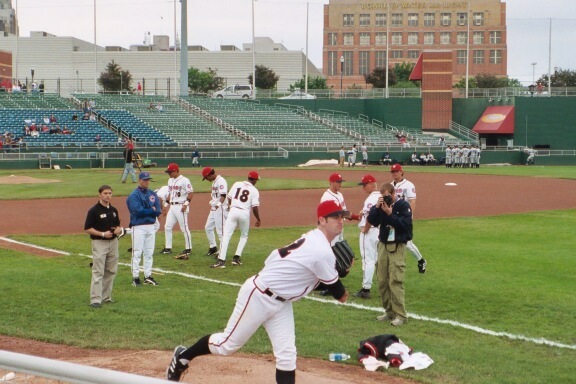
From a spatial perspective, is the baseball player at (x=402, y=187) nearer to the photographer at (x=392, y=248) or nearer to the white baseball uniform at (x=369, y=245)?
the white baseball uniform at (x=369, y=245)

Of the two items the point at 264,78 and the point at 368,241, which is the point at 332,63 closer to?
the point at 264,78

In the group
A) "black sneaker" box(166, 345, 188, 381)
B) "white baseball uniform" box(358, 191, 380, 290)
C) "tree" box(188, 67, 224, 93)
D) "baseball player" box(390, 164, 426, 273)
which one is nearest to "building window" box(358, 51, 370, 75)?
"tree" box(188, 67, 224, 93)

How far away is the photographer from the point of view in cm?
1127

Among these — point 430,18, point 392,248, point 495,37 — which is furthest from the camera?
point 495,37

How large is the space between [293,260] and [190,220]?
57.9 feet

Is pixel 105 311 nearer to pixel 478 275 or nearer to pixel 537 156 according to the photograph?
pixel 478 275

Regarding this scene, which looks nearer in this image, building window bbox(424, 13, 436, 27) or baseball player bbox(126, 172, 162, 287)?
baseball player bbox(126, 172, 162, 287)

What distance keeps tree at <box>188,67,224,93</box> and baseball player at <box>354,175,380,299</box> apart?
82.4m

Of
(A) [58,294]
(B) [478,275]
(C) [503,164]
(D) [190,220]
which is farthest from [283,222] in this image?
(C) [503,164]

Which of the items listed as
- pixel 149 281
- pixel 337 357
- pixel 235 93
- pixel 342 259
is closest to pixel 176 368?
pixel 342 259

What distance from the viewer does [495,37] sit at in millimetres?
120188

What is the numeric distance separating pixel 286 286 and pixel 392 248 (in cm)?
445

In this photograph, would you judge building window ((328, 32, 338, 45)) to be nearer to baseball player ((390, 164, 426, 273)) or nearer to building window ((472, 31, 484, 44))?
building window ((472, 31, 484, 44))

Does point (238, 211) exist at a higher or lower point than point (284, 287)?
lower
